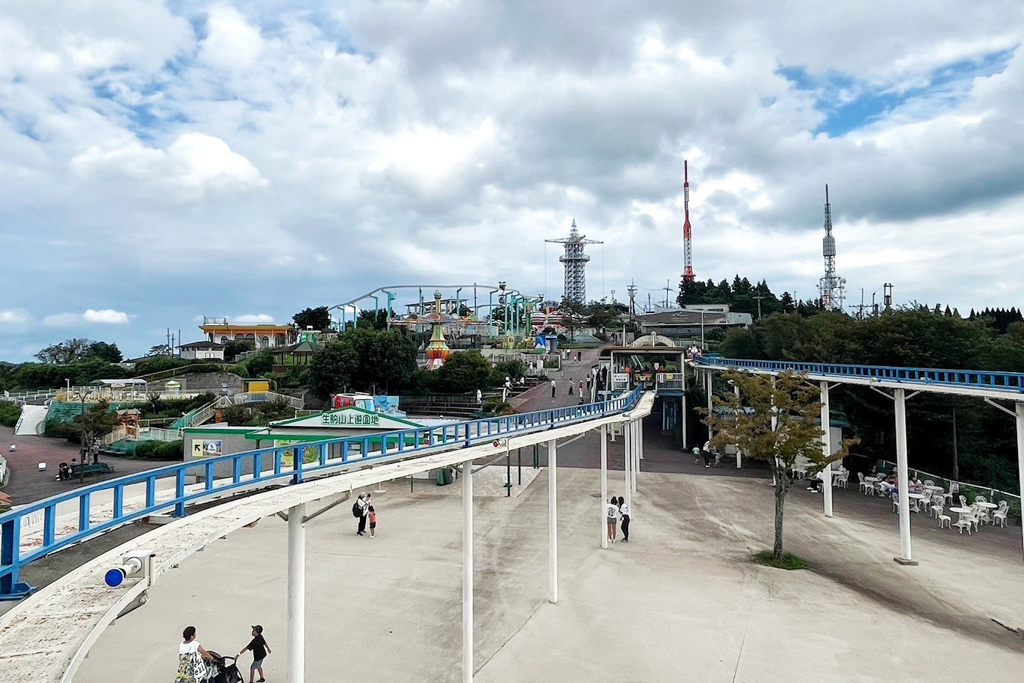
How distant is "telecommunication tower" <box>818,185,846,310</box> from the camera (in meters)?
120

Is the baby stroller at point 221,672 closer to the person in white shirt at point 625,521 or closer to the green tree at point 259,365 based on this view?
the person in white shirt at point 625,521

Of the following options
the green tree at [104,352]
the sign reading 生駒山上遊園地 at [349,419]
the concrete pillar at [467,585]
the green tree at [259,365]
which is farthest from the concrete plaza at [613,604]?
the green tree at [104,352]

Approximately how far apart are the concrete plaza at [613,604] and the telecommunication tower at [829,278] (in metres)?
114

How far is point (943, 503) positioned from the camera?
67.4 ft

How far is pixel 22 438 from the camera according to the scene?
4066 centimetres

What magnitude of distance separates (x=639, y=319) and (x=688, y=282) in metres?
26.3

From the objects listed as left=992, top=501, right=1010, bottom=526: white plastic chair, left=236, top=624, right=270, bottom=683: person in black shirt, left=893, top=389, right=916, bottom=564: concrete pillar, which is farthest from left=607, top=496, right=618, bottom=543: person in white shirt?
left=992, top=501, right=1010, bottom=526: white plastic chair

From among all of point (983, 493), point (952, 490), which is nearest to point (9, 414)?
point (952, 490)

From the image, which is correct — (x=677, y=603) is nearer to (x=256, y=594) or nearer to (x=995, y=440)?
(x=256, y=594)

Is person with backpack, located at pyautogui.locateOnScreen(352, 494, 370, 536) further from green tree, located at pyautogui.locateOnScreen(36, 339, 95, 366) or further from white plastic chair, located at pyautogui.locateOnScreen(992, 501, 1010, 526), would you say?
green tree, located at pyautogui.locateOnScreen(36, 339, 95, 366)

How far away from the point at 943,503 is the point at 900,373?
497cm

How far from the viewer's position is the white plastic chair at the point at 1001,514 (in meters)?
19.0

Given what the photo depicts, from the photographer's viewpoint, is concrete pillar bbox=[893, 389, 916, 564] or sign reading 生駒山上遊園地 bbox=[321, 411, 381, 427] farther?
sign reading 生駒山上遊園地 bbox=[321, 411, 381, 427]

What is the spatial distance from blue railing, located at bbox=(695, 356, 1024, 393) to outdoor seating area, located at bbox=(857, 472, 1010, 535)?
401cm
